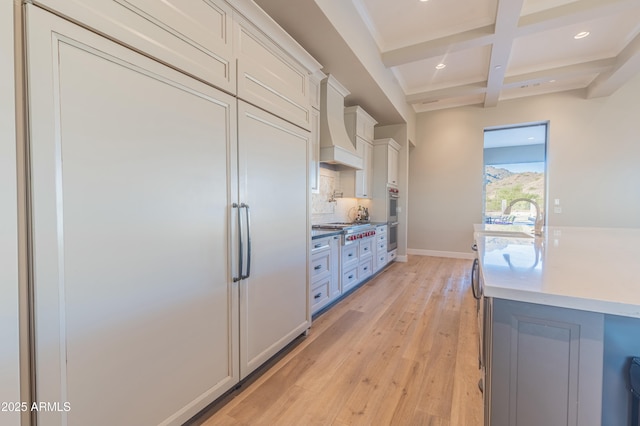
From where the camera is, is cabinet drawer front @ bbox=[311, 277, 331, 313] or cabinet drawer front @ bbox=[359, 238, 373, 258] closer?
cabinet drawer front @ bbox=[311, 277, 331, 313]

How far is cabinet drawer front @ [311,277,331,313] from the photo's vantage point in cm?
286

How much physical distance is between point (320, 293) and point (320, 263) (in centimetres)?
33

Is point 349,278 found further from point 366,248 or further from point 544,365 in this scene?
point 544,365

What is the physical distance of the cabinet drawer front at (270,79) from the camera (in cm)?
177

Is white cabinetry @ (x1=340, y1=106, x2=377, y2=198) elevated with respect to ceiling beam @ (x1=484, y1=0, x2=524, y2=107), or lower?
lower

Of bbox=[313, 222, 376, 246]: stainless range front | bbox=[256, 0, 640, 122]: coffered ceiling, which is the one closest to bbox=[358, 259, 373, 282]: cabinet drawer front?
bbox=[313, 222, 376, 246]: stainless range front

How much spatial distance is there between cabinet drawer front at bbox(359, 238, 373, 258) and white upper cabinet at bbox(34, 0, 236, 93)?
279 centimetres

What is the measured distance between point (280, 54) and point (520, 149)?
8832 mm

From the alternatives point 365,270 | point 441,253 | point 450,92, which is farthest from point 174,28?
point 441,253

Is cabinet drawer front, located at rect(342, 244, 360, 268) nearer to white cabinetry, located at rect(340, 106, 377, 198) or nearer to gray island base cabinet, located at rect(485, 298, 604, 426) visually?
white cabinetry, located at rect(340, 106, 377, 198)

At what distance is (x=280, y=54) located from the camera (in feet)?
6.91

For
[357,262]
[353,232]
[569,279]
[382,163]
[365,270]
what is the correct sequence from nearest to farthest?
[569,279], [353,232], [357,262], [365,270], [382,163]

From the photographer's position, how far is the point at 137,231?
3.99 feet

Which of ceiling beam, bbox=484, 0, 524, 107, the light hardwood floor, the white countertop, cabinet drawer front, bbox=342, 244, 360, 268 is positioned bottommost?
the light hardwood floor
